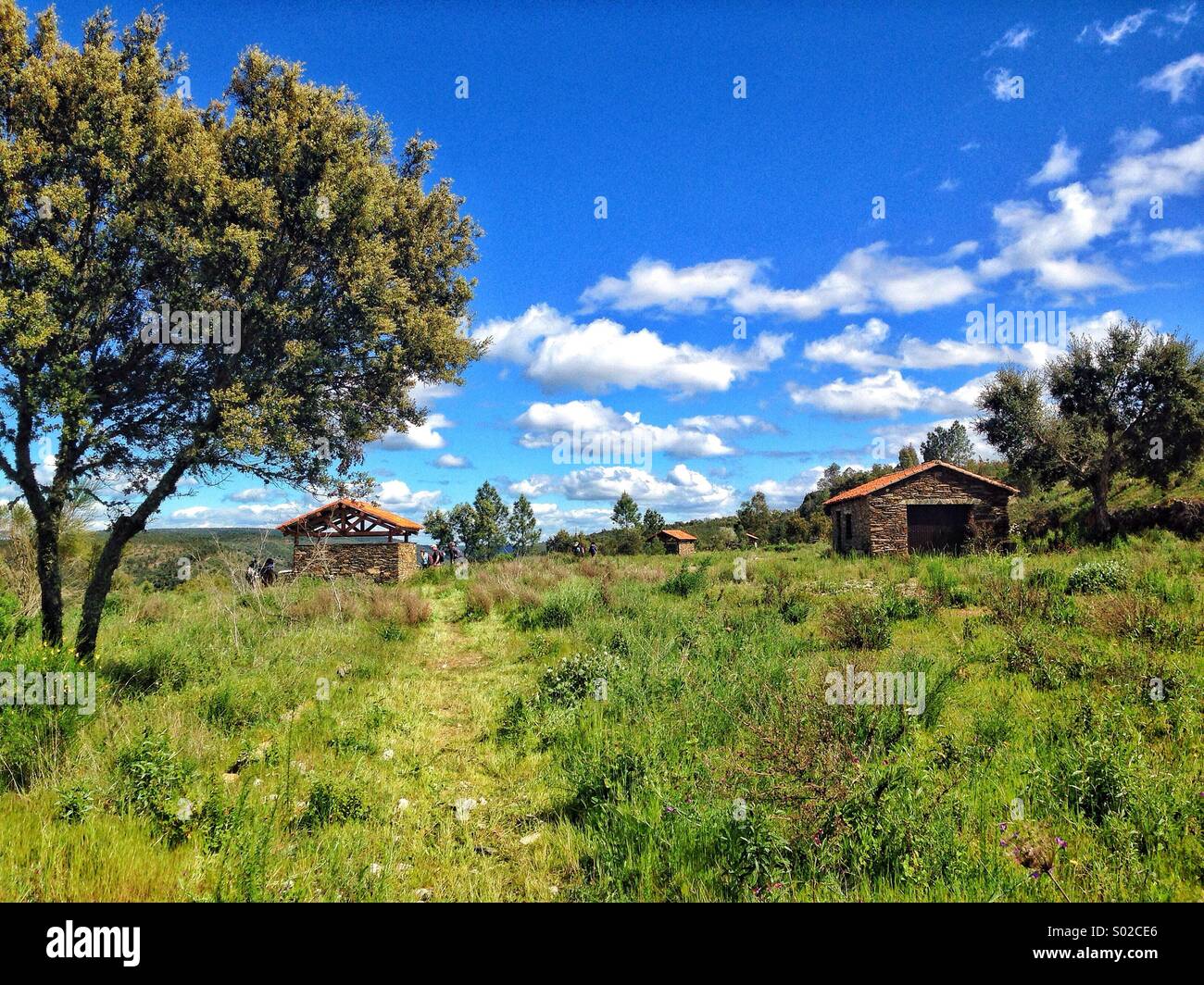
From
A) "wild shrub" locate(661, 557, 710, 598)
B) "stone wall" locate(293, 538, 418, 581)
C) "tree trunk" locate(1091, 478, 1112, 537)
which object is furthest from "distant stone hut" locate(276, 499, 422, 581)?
"tree trunk" locate(1091, 478, 1112, 537)

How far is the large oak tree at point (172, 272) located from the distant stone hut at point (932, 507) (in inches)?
941

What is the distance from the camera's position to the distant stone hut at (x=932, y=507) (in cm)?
2822

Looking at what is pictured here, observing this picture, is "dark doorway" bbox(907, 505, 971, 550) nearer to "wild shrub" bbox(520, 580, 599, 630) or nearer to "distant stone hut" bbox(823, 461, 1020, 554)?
"distant stone hut" bbox(823, 461, 1020, 554)

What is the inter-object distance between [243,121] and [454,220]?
5.08 m

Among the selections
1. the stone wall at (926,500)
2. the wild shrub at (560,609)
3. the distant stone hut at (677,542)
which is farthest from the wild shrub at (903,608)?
the distant stone hut at (677,542)

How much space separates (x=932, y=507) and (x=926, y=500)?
0.62 meters

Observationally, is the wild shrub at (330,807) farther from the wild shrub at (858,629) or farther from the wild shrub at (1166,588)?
the wild shrub at (1166,588)

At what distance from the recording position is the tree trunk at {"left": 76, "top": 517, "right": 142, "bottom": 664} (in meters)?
9.73

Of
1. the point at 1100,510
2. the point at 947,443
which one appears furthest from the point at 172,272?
the point at 947,443
